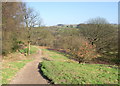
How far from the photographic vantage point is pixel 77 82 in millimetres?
6641

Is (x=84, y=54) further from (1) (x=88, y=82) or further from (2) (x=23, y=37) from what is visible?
(2) (x=23, y=37)

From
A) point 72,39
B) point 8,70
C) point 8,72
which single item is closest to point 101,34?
point 72,39

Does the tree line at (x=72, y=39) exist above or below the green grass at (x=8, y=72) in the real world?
above

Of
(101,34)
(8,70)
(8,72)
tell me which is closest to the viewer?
(8,72)

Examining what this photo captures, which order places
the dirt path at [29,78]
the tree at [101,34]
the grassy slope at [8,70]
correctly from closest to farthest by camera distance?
the dirt path at [29,78] → the grassy slope at [8,70] → the tree at [101,34]

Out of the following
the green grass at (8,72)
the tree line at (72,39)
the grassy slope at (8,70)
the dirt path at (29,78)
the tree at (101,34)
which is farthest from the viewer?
the tree at (101,34)

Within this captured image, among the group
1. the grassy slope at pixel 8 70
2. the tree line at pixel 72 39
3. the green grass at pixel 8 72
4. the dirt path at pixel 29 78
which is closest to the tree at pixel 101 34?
the tree line at pixel 72 39

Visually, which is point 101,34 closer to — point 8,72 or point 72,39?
point 72,39

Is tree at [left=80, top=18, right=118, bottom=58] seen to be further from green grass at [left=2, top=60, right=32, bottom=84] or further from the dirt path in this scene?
the dirt path

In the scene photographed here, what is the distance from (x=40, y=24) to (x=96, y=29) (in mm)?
13889

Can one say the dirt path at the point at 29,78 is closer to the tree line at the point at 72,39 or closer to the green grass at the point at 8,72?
the green grass at the point at 8,72

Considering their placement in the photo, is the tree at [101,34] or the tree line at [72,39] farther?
the tree at [101,34]

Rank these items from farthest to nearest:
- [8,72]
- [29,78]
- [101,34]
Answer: [101,34] → [8,72] → [29,78]

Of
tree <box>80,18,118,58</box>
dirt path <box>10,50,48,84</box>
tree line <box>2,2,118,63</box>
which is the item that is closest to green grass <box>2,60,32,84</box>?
dirt path <box>10,50,48,84</box>
